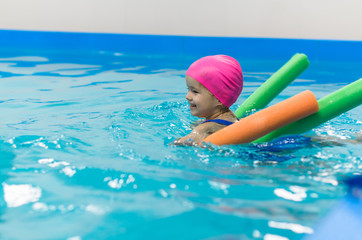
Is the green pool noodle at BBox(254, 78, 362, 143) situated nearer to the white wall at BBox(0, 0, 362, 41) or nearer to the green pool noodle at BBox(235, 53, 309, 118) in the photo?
the green pool noodle at BBox(235, 53, 309, 118)

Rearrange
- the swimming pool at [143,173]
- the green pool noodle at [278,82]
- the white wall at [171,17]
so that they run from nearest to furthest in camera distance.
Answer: the swimming pool at [143,173]
the green pool noodle at [278,82]
the white wall at [171,17]

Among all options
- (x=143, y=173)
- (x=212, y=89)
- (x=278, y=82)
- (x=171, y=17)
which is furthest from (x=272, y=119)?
(x=171, y=17)

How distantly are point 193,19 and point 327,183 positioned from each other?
20.8ft

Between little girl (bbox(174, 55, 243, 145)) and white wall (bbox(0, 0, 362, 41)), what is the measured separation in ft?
16.8

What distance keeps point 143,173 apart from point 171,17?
6.24 metres

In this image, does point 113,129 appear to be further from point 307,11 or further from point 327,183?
point 307,11

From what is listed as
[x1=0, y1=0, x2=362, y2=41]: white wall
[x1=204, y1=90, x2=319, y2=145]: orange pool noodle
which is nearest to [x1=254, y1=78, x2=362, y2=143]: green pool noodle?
[x1=204, y1=90, x2=319, y2=145]: orange pool noodle

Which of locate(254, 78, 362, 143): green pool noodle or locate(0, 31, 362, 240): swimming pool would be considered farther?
locate(254, 78, 362, 143): green pool noodle

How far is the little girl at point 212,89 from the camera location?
276cm

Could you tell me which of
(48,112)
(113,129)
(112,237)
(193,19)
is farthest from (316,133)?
(193,19)

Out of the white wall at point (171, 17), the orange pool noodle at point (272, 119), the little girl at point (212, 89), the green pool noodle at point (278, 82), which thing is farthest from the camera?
the white wall at point (171, 17)

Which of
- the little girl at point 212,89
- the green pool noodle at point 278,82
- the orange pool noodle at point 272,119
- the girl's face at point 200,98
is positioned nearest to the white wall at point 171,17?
the green pool noodle at point 278,82

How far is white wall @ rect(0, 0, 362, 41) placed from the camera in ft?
24.7

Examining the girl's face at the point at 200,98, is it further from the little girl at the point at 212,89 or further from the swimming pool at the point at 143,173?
the swimming pool at the point at 143,173
